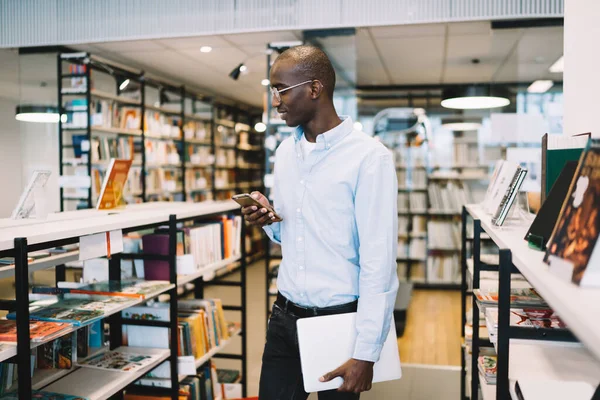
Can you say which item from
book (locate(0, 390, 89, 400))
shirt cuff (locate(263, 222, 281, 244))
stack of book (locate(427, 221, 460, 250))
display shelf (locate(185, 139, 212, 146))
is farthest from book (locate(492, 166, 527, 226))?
display shelf (locate(185, 139, 212, 146))

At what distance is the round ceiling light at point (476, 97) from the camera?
4.38m

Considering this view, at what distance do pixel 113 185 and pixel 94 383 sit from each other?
1.08 metres

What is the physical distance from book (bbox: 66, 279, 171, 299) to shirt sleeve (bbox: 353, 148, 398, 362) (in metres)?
1.17

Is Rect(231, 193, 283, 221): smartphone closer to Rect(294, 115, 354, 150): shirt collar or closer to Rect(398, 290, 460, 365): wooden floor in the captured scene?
Rect(294, 115, 354, 150): shirt collar

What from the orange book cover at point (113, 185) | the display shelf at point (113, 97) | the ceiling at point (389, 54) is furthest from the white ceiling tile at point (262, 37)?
the orange book cover at point (113, 185)

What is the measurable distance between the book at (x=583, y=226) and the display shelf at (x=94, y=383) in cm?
170

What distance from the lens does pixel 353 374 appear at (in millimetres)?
1413

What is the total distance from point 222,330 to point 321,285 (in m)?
1.77

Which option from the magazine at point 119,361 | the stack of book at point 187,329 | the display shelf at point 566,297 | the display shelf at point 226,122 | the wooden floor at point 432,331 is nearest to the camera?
the display shelf at point 566,297

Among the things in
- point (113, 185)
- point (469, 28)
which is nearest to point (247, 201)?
point (113, 185)

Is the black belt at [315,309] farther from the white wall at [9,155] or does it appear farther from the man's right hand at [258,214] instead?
the white wall at [9,155]

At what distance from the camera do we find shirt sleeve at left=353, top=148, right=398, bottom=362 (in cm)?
140

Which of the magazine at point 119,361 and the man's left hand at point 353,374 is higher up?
the man's left hand at point 353,374

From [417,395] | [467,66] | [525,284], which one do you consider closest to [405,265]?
[467,66]
